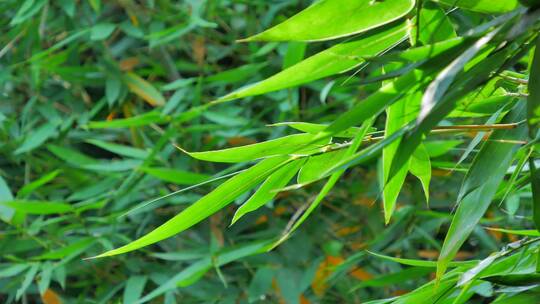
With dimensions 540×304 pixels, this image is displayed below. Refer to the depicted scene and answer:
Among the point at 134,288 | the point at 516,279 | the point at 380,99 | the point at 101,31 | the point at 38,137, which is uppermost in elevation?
the point at 380,99

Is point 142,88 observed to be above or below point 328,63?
below

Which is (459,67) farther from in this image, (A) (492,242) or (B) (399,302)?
(A) (492,242)

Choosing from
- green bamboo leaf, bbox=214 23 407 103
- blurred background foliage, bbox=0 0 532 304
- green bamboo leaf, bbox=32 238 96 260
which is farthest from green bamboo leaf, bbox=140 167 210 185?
green bamboo leaf, bbox=214 23 407 103

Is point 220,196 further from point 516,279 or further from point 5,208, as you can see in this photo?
point 5,208

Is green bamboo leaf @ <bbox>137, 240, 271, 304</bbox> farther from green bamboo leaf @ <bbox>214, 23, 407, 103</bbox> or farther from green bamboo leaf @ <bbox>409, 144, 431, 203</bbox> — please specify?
green bamboo leaf @ <bbox>214, 23, 407, 103</bbox>

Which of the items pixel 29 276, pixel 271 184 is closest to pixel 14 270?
pixel 29 276

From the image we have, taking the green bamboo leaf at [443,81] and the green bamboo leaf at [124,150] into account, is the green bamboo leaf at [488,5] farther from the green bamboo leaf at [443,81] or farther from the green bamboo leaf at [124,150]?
the green bamboo leaf at [124,150]
